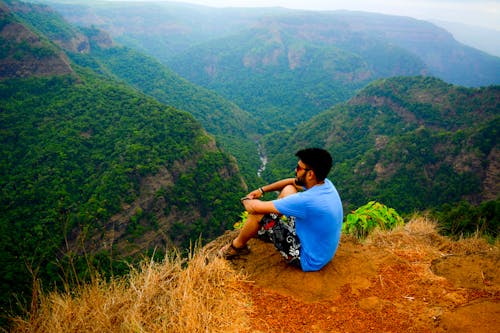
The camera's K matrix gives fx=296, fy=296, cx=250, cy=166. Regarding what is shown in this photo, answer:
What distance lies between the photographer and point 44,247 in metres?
17.5

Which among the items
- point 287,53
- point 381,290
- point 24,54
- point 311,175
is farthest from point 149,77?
point 381,290

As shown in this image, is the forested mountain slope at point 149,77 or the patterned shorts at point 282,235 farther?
the forested mountain slope at point 149,77

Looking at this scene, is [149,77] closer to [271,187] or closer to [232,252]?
[271,187]

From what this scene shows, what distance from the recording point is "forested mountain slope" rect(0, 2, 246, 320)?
2019 centimetres

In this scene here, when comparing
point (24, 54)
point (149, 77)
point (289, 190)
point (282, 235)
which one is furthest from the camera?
point (149, 77)

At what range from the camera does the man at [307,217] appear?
10.7ft

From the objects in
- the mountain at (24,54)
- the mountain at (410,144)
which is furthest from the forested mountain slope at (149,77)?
the mountain at (24,54)

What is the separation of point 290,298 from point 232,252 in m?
1.04

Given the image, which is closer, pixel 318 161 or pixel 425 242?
pixel 318 161

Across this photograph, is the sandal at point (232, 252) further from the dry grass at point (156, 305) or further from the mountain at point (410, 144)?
the mountain at point (410, 144)

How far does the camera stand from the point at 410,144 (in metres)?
36.1

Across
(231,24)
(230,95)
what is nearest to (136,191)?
(230,95)

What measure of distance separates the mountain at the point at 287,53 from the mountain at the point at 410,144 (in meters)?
28.4

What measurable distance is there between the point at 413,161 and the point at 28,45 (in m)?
47.2
